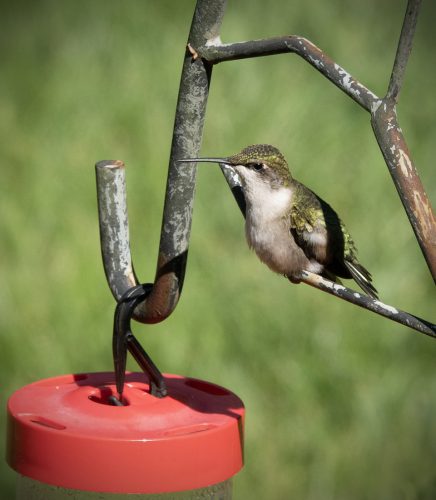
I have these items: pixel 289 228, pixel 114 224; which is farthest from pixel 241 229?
pixel 114 224

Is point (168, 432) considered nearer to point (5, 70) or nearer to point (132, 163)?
point (132, 163)

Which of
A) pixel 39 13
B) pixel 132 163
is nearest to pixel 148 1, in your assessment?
pixel 39 13

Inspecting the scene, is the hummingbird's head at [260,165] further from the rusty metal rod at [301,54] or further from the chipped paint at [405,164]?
the chipped paint at [405,164]

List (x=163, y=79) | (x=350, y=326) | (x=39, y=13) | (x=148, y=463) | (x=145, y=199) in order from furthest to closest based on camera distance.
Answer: (x=39, y=13) < (x=163, y=79) < (x=145, y=199) < (x=350, y=326) < (x=148, y=463)

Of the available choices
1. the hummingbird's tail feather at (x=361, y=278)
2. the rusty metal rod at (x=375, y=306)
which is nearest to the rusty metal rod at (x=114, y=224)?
the rusty metal rod at (x=375, y=306)

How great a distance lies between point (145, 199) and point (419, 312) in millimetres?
1068

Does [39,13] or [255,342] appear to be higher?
[39,13]

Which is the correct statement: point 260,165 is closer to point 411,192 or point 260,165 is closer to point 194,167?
point 194,167

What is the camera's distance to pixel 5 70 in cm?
472

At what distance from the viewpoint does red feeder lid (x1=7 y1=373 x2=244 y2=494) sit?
67.8 inches

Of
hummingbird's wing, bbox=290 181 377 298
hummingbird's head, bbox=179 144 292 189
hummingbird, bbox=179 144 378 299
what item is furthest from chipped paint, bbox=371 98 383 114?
hummingbird's wing, bbox=290 181 377 298

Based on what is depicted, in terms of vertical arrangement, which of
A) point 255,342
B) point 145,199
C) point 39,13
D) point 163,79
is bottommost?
point 255,342

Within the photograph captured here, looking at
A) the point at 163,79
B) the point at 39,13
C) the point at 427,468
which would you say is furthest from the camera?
the point at 39,13

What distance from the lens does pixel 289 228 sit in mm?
2701
